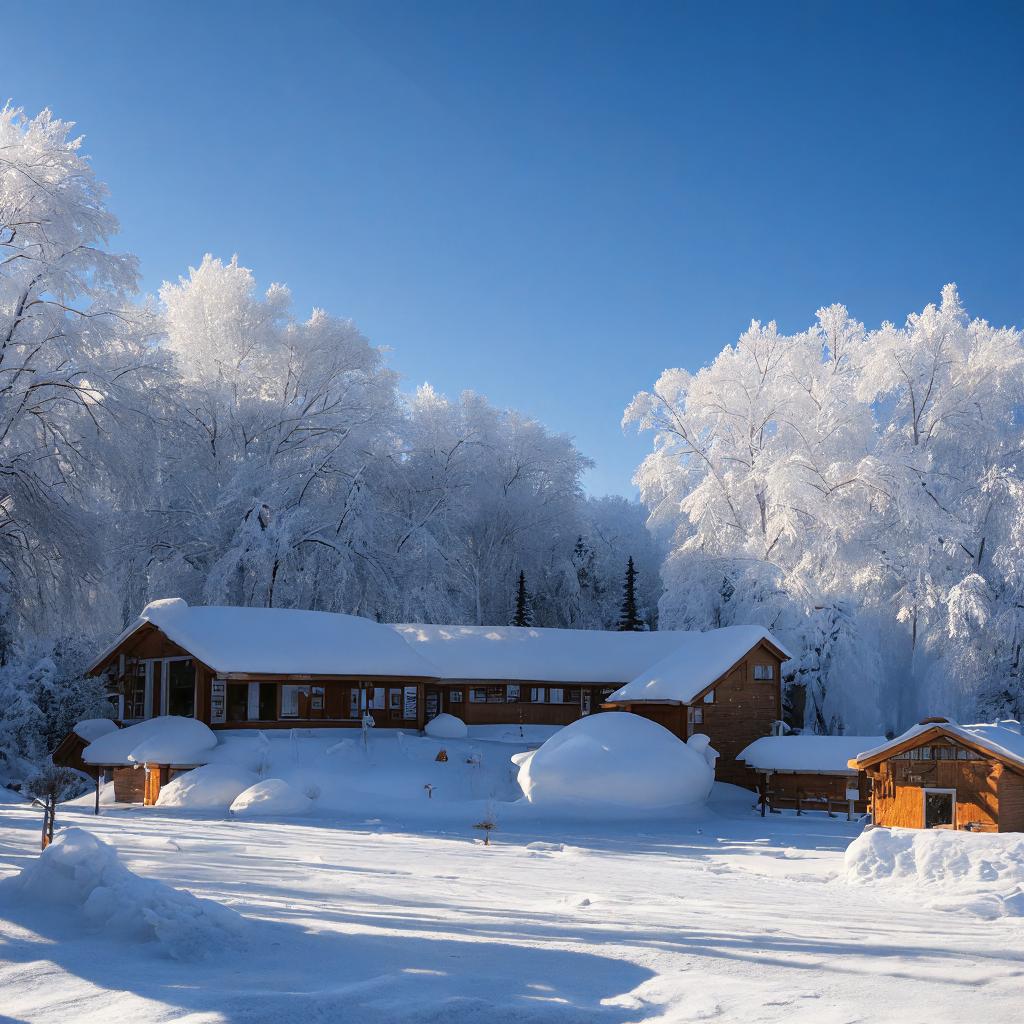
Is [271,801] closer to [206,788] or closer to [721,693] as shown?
[206,788]

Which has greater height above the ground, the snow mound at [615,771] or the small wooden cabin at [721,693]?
the small wooden cabin at [721,693]

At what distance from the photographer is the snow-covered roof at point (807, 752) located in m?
32.0

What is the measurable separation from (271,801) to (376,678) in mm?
9067

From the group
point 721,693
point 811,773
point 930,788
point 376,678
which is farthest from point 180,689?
point 930,788

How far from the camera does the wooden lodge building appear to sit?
114 ft

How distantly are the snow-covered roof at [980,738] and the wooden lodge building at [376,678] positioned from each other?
8801mm

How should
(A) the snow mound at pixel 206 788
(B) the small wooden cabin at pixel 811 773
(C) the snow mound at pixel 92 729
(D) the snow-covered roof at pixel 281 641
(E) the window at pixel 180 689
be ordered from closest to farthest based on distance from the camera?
(A) the snow mound at pixel 206 788, (B) the small wooden cabin at pixel 811 773, (D) the snow-covered roof at pixel 281 641, (C) the snow mound at pixel 92 729, (E) the window at pixel 180 689

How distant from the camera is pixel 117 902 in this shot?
10.1 meters

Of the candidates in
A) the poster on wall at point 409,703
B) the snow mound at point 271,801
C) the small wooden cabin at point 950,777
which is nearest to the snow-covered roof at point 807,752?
the small wooden cabin at point 950,777

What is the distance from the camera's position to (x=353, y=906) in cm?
1268

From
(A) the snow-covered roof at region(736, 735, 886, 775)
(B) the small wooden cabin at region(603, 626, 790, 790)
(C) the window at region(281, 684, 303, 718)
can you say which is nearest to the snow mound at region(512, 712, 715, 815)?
(A) the snow-covered roof at region(736, 735, 886, 775)

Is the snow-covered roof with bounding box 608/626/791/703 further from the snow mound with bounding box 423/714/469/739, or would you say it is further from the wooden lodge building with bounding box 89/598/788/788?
the snow mound with bounding box 423/714/469/739

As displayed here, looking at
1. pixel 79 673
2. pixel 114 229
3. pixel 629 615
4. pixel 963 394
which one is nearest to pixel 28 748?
pixel 79 673

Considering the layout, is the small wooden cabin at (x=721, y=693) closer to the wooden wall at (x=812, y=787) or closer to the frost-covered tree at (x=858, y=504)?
the wooden wall at (x=812, y=787)
